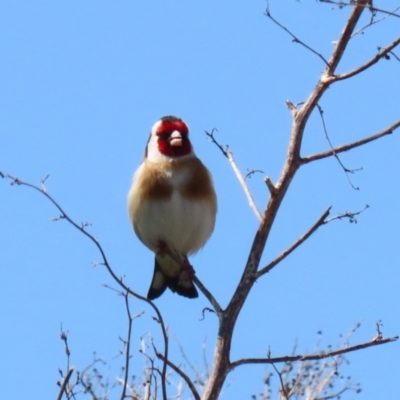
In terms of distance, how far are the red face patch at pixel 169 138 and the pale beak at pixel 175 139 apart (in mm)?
22

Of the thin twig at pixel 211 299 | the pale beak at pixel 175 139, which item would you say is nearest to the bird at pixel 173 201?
the pale beak at pixel 175 139

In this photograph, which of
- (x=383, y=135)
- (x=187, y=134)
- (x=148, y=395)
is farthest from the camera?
(x=187, y=134)

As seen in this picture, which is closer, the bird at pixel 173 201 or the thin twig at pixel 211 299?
the thin twig at pixel 211 299

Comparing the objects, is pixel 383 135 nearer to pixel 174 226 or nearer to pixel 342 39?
pixel 342 39

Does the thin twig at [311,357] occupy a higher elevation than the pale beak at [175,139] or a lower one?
lower

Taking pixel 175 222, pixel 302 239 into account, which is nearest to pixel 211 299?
pixel 302 239

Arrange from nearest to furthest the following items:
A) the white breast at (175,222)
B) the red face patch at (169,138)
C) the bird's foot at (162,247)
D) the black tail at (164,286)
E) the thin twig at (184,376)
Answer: the thin twig at (184,376) → the white breast at (175,222) → the bird's foot at (162,247) → the red face patch at (169,138) → the black tail at (164,286)

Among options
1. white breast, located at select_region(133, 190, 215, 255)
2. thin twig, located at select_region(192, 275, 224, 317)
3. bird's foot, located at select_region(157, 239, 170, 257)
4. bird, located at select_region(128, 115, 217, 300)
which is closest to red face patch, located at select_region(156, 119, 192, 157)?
bird, located at select_region(128, 115, 217, 300)

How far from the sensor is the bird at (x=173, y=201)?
5.80 m

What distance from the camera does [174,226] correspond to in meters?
5.84

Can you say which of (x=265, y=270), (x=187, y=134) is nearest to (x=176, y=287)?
(x=187, y=134)

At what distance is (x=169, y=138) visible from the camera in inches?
241

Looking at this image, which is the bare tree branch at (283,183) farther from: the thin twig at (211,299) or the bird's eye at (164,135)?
the bird's eye at (164,135)

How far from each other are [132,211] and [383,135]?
2384 mm
